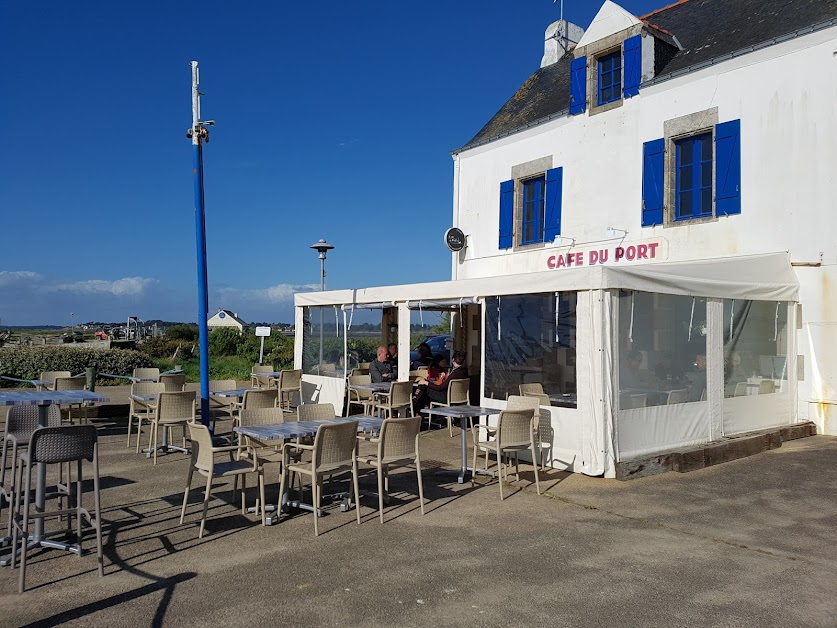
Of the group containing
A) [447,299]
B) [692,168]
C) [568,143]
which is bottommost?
[447,299]

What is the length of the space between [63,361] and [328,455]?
14.1 m

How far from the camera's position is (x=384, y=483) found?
20.1ft

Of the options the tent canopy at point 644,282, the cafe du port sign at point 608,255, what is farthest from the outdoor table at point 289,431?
the cafe du port sign at point 608,255

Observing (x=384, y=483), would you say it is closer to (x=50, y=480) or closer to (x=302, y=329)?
(x=50, y=480)

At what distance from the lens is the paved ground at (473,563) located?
3.42 m

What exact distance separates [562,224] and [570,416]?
18.2ft

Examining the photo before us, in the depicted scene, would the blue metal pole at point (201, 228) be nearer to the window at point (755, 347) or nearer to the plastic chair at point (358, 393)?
the plastic chair at point (358, 393)

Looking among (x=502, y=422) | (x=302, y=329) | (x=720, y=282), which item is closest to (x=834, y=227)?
(x=720, y=282)

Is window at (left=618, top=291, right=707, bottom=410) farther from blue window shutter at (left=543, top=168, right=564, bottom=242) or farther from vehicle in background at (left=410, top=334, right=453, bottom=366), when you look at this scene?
vehicle in background at (left=410, top=334, right=453, bottom=366)

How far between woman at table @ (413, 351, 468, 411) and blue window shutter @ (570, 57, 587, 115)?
500 cm

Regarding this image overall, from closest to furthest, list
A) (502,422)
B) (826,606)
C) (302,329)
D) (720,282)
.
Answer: (826,606)
(502,422)
(720,282)
(302,329)

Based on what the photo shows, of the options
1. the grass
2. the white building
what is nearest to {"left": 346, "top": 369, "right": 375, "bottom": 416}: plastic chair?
the white building

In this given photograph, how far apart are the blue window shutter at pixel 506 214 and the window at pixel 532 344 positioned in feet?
15.0

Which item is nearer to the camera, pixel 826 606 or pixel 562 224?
pixel 826 606
